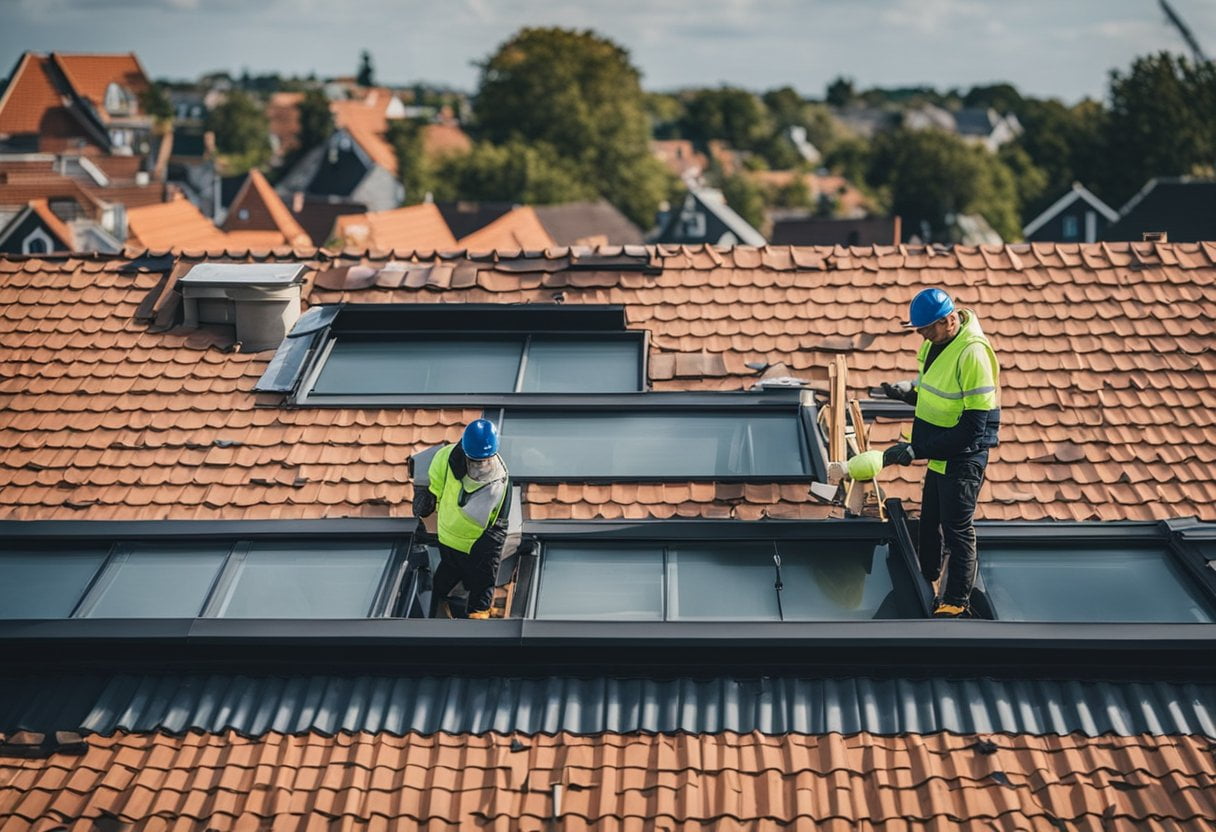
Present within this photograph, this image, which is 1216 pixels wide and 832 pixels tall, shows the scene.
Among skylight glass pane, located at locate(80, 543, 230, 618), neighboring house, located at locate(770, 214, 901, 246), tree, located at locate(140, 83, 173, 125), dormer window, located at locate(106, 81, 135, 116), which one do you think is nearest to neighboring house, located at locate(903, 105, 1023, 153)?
tree, located at locate(140, 83, 173, 125)

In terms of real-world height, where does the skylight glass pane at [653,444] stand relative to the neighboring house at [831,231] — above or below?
below

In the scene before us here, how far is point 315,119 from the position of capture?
304 ft

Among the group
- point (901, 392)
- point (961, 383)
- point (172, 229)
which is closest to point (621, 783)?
point (961, 383)

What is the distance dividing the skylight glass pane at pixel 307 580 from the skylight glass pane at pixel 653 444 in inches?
59.4

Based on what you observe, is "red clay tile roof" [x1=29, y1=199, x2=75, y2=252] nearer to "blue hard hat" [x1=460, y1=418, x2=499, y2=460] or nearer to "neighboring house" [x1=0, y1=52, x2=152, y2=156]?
"blue hard hat" [x1=460, y1=418, x2=499, y2=460]

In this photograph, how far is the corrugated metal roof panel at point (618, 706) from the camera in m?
7.04

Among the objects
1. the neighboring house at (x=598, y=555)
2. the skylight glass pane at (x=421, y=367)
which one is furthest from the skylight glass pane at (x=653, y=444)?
the skylight glass pane at (x=421, y=367)

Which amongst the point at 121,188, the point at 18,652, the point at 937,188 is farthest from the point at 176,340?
the point at 937,188

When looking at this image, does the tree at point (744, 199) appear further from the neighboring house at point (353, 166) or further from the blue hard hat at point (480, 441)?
the blue hard hat at point (480, 441)

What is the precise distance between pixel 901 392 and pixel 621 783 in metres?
3.63

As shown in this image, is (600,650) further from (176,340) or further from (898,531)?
A: (176,340)

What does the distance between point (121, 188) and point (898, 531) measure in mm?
64806

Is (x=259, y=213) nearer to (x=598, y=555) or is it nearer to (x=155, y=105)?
(x=598, y=555)

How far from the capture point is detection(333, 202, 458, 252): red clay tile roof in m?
37.5
